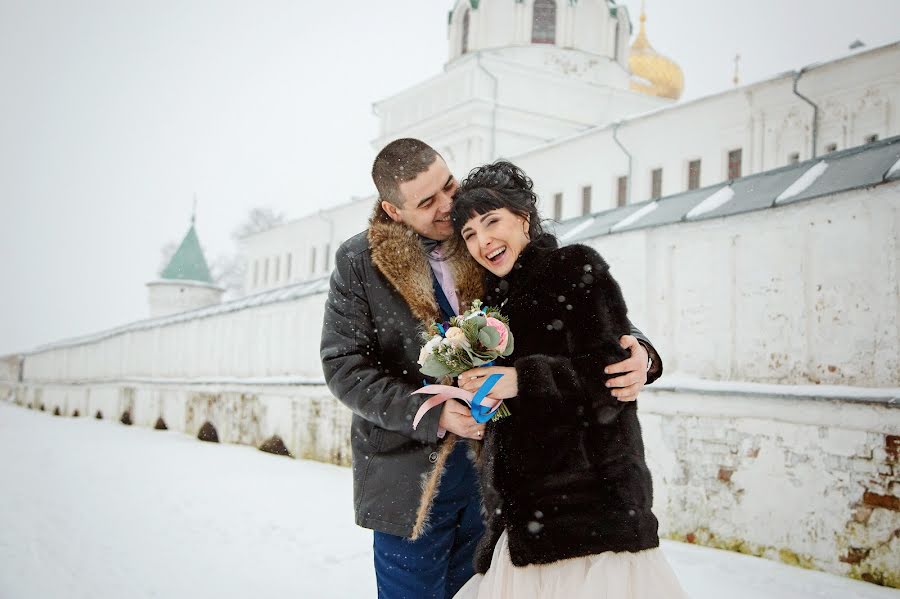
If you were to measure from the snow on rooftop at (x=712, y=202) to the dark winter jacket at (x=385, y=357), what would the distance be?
15.7 feet

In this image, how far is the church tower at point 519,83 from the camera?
24578 mm

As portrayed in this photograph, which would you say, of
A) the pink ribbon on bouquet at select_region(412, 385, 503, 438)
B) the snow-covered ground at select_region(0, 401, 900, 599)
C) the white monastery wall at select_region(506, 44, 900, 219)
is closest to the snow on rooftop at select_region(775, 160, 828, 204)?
the snow-covered ground at select_region(0, 401, 900, 599)

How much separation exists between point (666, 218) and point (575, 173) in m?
13.7

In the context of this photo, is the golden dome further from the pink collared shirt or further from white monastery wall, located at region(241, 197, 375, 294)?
the pink collared shirt

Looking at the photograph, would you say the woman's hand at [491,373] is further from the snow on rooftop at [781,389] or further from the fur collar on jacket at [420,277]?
the snow on rooftop at [781,389]

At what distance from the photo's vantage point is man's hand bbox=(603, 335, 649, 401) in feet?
7.57

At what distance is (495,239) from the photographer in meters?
2.57

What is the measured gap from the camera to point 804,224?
20.3ft

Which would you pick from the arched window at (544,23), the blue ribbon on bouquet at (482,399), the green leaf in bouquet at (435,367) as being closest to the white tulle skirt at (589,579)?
the blue ribbon on bouquet at (482,399)

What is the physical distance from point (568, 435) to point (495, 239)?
2.28 feet

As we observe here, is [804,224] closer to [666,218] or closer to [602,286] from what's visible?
[666,218]

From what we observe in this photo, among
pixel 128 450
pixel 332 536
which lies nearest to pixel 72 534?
pixel 332 536

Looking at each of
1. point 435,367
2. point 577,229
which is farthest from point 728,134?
point 435,367

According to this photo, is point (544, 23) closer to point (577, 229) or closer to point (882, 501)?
point (577, 229)
